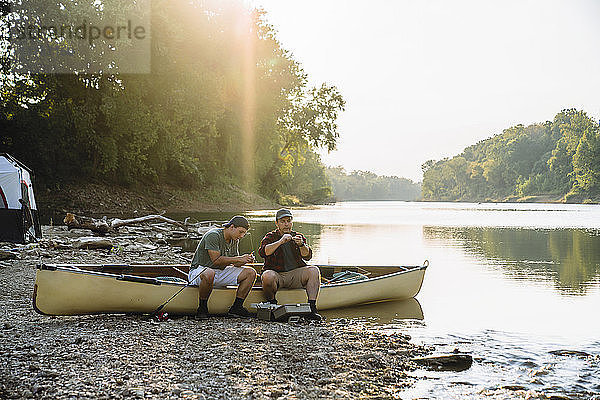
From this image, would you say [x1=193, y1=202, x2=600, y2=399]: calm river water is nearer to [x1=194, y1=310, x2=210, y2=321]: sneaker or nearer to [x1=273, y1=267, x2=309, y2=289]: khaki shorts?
[x1=273, y1=267, x2=309, y2=289]: khaki shorts

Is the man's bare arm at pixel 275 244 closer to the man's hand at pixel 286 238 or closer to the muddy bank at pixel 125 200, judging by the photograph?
the man's hand at pixel 286 238

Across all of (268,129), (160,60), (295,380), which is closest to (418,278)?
(295,380)

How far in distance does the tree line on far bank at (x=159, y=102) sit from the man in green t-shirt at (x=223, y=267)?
25.6 m

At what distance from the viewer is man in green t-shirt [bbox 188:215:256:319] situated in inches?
297

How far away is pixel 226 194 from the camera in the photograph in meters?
45.0

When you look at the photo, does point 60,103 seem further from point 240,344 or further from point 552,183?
point 552,183

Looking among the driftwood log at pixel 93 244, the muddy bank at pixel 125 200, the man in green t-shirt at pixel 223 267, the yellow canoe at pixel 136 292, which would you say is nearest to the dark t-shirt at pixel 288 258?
the yellow canoe at pixel 136 292

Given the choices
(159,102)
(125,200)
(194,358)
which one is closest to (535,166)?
(159,102)

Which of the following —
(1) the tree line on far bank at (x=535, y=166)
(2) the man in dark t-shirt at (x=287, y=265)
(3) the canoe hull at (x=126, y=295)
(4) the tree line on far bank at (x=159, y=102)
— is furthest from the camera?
(1) the tree line on far bank at (x=535, y=166)

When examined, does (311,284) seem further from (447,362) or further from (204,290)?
(447,362)

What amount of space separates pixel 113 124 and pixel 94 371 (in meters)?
30.3

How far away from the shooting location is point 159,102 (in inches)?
1367

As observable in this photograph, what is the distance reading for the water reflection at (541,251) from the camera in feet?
43.3

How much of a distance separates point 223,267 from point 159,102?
29.0 meters
